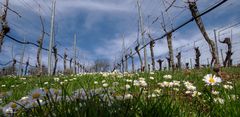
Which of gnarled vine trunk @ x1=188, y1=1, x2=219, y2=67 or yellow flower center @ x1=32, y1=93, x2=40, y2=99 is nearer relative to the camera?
yellow flower center @ x1=32, y1=93, x2=40, y2=99

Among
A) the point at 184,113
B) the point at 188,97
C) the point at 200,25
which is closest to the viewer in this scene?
the point at 184,113

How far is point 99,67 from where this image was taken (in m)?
126

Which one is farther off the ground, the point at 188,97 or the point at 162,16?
the point at 162,16

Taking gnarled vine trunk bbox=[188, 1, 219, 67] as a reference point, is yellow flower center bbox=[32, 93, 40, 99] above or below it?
below

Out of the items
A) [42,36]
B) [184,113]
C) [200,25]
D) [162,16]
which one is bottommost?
[184,113]

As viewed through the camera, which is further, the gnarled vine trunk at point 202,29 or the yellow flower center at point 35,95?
the gnarled vine trunk at point 202,29

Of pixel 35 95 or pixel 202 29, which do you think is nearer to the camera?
pixel 35 95

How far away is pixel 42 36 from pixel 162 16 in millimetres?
14319

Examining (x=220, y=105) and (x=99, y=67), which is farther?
(x=99, y=67)

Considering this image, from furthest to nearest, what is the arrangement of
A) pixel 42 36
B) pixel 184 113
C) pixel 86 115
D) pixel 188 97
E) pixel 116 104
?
pixel 42 36, pixel 188 97, pixel 184 113, pixel 116 104, pixel 86 115

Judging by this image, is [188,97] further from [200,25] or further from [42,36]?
[42,36]

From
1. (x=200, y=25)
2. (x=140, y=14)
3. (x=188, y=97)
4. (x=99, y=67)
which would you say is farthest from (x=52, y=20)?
(x=99, y=67)

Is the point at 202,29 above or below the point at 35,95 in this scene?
above

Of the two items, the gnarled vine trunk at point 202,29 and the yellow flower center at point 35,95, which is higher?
the gnarled vine trunk at point 202,29
